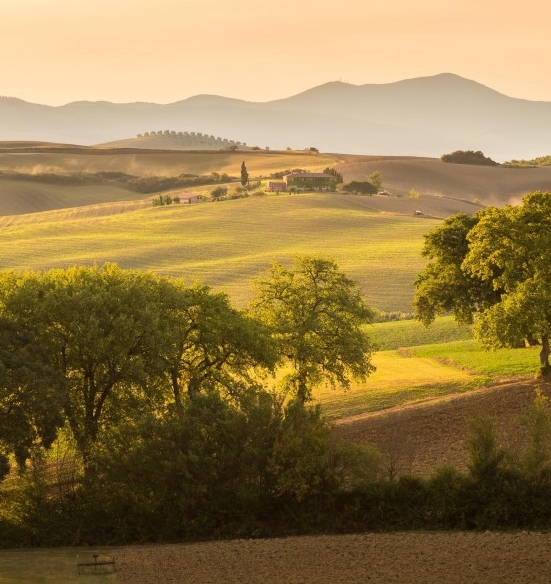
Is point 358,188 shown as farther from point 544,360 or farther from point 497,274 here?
point 544,360

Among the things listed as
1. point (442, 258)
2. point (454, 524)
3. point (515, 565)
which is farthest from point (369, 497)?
point (442, 258)

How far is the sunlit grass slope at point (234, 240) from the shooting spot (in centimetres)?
11538

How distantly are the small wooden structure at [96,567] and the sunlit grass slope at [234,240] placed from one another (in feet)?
213

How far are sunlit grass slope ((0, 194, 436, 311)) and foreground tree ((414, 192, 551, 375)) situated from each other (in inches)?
1321

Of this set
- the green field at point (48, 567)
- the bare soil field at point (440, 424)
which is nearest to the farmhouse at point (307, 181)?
the bare soil field at point (440, 424)

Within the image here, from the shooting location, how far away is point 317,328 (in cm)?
5856

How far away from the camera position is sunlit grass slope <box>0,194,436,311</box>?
115375 millimetres

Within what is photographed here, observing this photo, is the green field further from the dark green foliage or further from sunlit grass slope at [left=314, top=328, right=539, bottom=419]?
the dark green foliage

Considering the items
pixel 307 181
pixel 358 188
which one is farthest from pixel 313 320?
pixel 358 188

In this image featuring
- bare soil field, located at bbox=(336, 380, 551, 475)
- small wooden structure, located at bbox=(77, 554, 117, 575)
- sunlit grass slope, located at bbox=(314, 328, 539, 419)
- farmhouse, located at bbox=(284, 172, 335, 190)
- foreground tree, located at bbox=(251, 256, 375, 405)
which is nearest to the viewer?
small wooden structure, located at bbox=(77, 554, 117, 575)

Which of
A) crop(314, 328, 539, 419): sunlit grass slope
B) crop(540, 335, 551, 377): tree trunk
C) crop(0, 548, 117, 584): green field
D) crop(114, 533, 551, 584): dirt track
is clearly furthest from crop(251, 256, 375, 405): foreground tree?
crop(0, 548, 117, 584): green field

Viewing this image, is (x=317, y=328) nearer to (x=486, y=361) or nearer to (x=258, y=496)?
(x=486, y=361)

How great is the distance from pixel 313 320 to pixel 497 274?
1226 centimetres

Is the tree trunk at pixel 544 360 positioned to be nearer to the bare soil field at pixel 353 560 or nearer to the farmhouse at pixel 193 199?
the bare soil field at pixel 353 560
